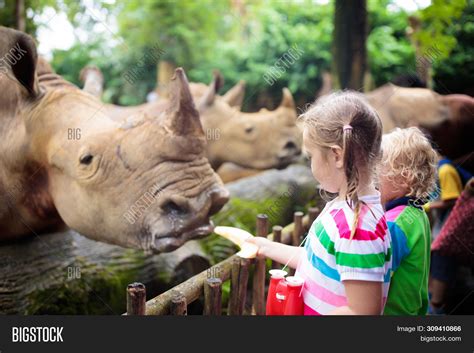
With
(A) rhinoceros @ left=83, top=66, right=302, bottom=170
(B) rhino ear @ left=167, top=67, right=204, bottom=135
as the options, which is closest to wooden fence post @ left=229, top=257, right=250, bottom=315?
(B) rhino ear @ left=167, top=67, right=204, bottom=135

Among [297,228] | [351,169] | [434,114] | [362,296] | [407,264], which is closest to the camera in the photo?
[362,296]

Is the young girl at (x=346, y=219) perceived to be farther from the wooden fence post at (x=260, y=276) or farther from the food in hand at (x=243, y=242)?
the wooden fence post at (x=260, y=276)

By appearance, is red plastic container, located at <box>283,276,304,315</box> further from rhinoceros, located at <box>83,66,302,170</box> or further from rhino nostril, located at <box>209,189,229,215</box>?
rhinoceros, located at <box>83,66,302,170</box>

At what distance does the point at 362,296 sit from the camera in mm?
1497

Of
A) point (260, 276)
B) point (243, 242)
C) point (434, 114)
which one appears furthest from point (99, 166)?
point (434, 114)

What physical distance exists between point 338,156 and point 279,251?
1.46 feet

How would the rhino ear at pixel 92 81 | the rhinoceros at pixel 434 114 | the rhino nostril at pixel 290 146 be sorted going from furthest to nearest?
1. the rhino nostril at pixel 290 146
2. the rhinoceros at pixel 434 114
3. the rhino ear at pixel 92 81

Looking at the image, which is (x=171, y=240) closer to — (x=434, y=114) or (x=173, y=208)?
(x=173, y=208)

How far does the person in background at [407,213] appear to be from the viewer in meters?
1.86

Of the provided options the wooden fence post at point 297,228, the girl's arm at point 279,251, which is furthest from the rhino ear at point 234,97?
the girl's arm at point 279,251

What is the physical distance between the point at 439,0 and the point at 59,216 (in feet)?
12.0

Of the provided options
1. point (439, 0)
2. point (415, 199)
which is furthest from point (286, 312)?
point (439, 0)

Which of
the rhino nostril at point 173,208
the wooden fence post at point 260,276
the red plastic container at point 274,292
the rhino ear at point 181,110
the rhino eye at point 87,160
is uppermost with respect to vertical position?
the rhino ear at point 181,110

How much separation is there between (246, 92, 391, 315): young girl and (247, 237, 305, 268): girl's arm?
0.18 m
